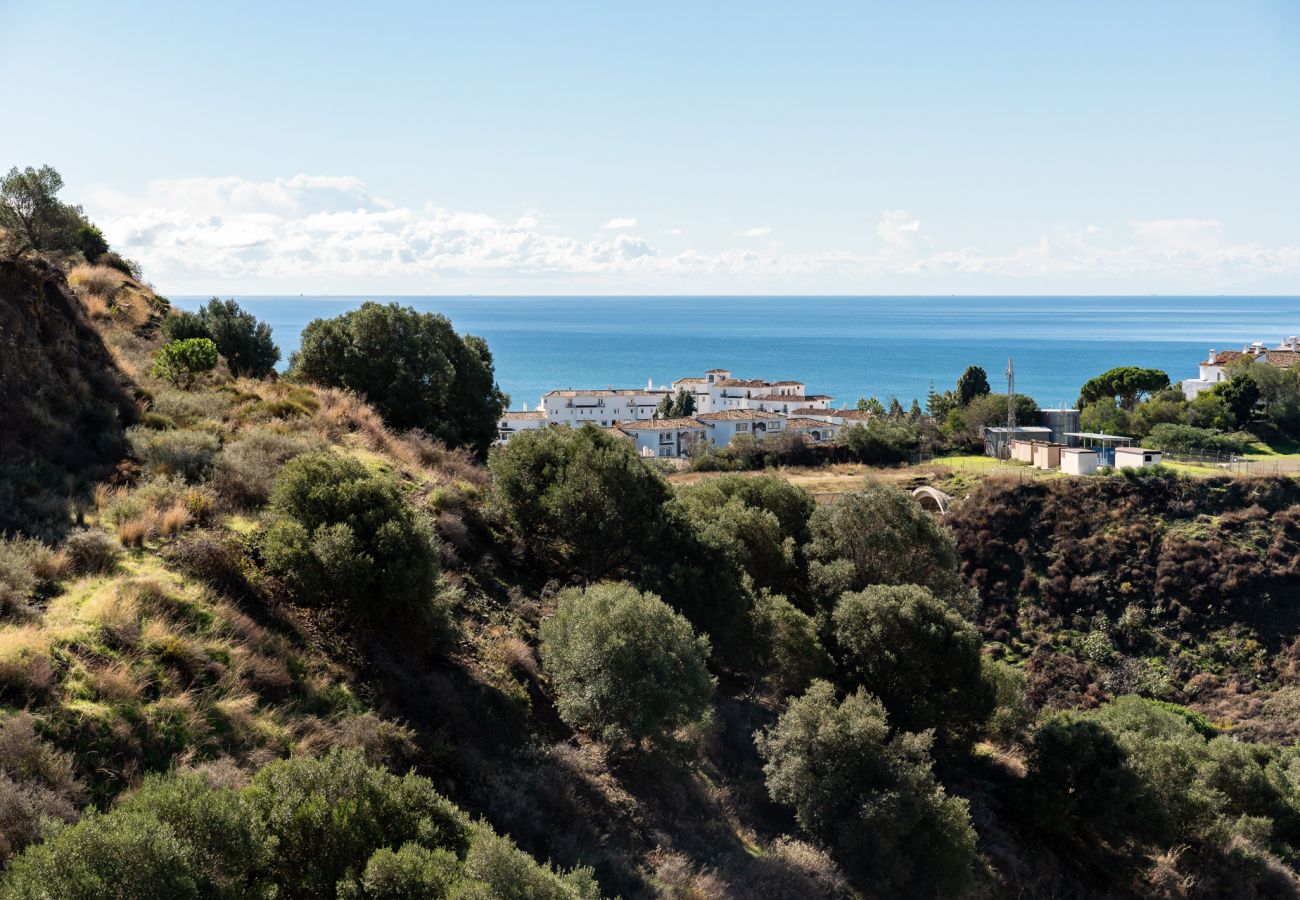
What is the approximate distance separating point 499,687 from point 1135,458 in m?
40.8

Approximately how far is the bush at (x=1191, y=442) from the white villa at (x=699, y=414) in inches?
779

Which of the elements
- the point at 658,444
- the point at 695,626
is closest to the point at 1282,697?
the point at 695,626

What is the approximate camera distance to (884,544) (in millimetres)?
24344

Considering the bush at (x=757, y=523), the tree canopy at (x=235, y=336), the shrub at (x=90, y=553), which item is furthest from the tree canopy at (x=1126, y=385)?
the shrub at (x=90, y=553)

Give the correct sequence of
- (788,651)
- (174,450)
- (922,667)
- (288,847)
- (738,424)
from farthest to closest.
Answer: (738,424) < (788,651) < (922,667) < (174,450) < (288,847)

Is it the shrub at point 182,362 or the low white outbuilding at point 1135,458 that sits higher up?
the shrub at point 182,362

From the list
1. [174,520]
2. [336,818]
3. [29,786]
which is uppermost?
[174,520]

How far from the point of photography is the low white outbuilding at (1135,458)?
4631cm

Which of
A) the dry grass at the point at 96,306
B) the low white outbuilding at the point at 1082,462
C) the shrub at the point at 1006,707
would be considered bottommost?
the shrub at the point at 1006,707

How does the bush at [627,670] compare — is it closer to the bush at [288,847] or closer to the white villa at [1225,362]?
the bush at [288,847]

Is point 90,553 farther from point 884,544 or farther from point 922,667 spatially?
point 884,544

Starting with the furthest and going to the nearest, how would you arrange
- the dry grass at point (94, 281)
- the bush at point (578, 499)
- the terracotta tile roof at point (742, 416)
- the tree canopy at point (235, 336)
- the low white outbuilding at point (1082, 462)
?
the terracotta tile roof at point (742, 416), the low white outbuilding at point (1082, 462), the tree canopy at point (235, 336), the dry grass at point (94, 281), the bush at point (578, 499)

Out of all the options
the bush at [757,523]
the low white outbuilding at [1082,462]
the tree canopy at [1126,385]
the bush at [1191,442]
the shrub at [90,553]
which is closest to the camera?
the shrub at [90,553]

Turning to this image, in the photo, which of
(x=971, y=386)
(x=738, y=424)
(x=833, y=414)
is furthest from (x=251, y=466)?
(x=833, y=414)
